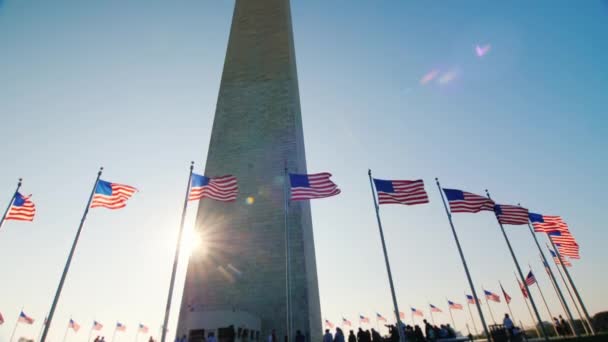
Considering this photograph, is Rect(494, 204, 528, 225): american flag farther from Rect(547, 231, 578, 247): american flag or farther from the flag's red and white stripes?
Rect(547, 231, 578, 247): american flag

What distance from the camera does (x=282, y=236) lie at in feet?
60.5

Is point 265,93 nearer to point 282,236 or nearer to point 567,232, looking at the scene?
point 282,236

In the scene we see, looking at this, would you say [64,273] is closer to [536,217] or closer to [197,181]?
[197,181]

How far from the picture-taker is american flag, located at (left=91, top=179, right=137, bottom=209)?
41.1 ft

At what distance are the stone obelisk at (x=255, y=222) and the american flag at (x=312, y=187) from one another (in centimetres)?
121

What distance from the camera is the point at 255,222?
63.5ft

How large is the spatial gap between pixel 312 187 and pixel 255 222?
681 cm

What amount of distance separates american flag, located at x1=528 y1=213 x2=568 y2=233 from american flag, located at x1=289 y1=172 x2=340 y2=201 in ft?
40.2

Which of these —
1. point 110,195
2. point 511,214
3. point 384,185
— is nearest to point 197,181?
point 110,195

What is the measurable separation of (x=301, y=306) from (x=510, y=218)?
36.0ft

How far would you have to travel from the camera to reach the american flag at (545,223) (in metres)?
18.4

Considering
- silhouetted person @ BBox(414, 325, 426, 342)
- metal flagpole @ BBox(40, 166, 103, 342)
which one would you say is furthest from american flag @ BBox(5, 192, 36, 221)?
silhouetted person @ BBox(414, 325, 426, 342)

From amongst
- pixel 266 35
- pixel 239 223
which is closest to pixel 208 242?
pixel 239 223

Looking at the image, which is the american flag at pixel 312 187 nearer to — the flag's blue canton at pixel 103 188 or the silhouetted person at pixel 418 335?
the silhouetted person at pixel 418 335
